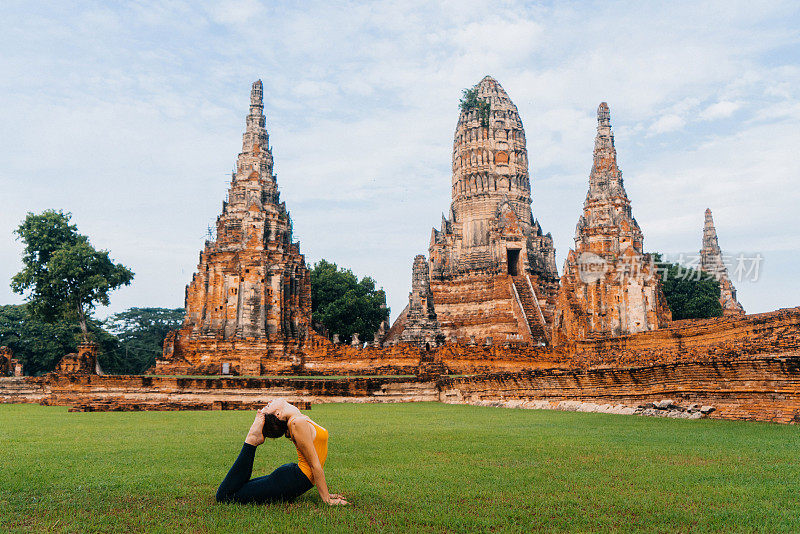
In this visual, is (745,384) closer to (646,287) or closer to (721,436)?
(721,436)

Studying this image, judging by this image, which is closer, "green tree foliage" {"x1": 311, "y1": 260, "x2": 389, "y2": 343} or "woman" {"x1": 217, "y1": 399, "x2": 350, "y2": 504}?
"woman" {"x1": 217, "y1": 399, "x2": 350, "y2": 504}

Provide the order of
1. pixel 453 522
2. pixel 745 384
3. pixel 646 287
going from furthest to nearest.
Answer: pixel 646 287 → pixel 745 384 → pixel 453 522

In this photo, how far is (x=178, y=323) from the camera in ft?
207

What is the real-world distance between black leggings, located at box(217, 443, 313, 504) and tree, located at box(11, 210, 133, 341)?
1332 inches

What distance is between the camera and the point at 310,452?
5.07m

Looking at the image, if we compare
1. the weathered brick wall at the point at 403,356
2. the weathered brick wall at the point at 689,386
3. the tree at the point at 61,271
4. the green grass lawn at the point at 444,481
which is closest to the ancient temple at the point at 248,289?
the weathered brick wall at the point at 403,356

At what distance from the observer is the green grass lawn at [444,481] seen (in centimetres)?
457

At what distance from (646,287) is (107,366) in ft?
121

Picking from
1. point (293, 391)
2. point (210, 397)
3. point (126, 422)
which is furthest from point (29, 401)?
point (126, 422)

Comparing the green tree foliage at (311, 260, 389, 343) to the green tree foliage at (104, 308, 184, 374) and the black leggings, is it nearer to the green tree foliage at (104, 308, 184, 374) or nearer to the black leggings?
the green tree foliage at (104, 308, 184, 374)

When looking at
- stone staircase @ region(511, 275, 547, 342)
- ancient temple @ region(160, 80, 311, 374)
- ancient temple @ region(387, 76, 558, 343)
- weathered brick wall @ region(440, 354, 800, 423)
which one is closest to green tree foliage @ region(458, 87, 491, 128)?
ancient temple @ region(387, 76, 558, 343)

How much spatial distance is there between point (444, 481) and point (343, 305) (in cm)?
4770

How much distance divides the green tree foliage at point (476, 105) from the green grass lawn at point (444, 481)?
4904 centimetres

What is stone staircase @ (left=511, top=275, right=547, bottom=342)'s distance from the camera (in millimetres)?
43000
